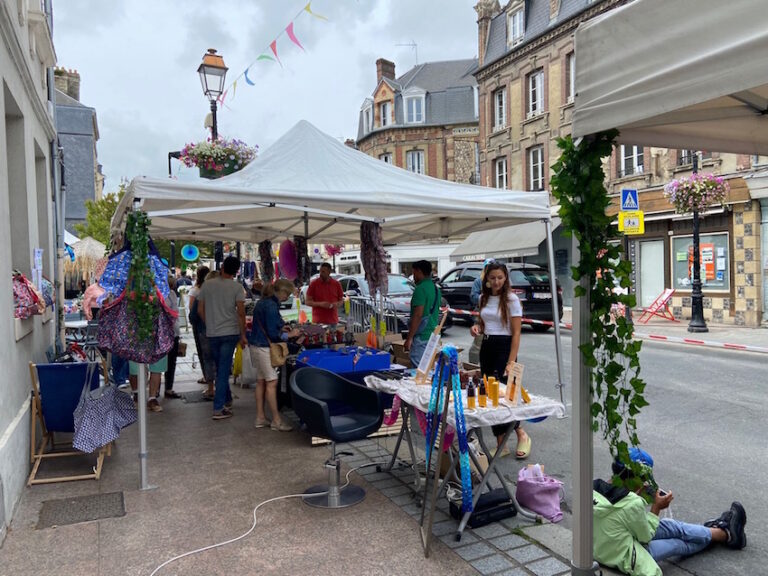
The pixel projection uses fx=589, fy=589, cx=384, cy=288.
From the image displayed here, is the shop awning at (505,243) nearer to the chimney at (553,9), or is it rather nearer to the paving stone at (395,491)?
the chimney at (553,9)

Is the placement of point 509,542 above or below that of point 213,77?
below

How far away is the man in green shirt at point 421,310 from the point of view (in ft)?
20.8

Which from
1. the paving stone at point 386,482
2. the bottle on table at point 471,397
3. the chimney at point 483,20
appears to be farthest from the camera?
the chimney at point 483,20

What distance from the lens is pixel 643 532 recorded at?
3.25m

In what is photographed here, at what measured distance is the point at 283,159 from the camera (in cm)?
606

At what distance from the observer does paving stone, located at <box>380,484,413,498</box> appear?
14.7ft

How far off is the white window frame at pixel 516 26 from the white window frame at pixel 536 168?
15.0 feet

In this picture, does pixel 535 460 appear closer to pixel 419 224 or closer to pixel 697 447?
pixel 697 447

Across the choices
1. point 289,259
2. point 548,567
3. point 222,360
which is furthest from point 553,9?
point 548,567

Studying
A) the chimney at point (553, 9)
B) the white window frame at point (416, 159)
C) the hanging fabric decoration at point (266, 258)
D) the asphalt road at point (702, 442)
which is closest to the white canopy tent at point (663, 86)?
the asphalt road at point (702, 442)

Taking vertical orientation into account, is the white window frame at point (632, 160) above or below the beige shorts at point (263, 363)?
above

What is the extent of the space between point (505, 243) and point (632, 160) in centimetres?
584

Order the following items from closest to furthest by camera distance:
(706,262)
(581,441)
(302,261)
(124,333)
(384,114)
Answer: (581,441), (124,333), (302,261), (706,262), (384,114)

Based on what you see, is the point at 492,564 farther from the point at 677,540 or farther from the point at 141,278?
the point at 141,278
